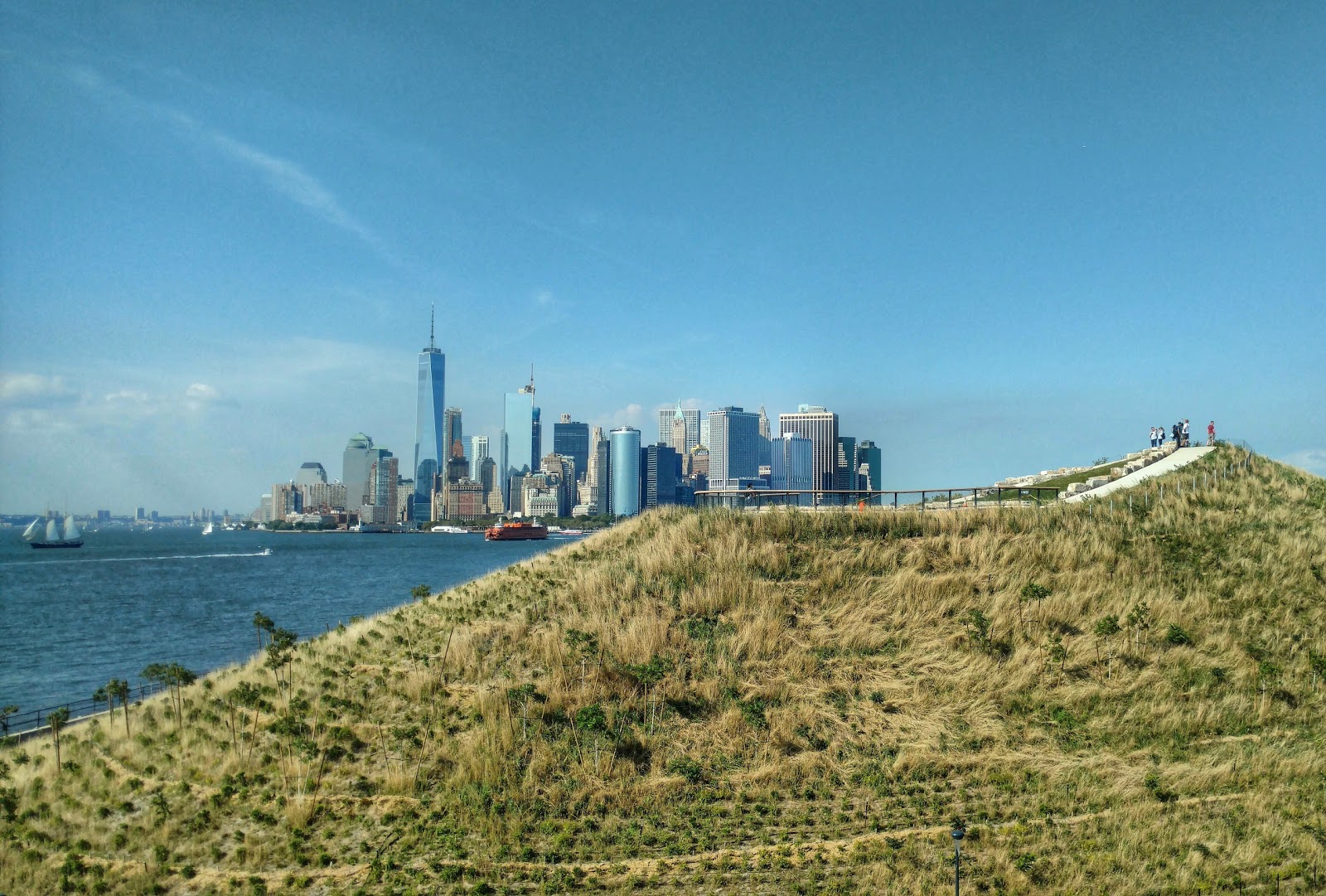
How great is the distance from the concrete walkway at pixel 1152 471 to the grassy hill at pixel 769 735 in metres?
7.33

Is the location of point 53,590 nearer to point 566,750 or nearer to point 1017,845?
point 566,750

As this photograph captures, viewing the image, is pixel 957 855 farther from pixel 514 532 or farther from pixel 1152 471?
pixel 514 532

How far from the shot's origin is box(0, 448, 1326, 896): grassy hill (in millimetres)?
12906

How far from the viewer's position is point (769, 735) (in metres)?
17.2

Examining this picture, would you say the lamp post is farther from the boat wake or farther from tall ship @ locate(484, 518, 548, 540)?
tall ship @ locate(484, 518, 548, 540)

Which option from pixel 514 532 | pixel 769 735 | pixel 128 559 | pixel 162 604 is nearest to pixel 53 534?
pixel 128 559

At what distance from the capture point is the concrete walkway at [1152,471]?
34969mm

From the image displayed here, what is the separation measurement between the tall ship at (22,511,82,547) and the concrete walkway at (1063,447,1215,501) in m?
199

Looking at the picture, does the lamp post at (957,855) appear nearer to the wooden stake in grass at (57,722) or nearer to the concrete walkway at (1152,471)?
the wooden stake in grass at (57,722)

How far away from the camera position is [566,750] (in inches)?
653

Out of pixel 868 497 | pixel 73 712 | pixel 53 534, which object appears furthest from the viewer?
pixel 53 534

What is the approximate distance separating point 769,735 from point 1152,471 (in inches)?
1192

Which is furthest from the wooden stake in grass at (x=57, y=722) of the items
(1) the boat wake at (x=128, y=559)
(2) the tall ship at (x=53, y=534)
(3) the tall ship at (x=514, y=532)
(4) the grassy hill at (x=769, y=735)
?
(2) the tall ship at (x=53, y=534)

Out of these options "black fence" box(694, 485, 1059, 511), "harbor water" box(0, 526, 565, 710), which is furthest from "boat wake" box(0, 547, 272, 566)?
"black fence" box(694, 485, 1059, 511)
